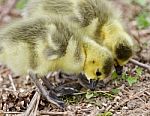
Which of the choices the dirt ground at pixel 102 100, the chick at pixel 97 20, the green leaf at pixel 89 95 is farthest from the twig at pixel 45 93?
the chick at pixel 97 20

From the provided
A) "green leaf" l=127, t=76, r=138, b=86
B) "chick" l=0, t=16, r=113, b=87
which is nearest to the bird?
"chick" l=0, t=16, r=113, b=87

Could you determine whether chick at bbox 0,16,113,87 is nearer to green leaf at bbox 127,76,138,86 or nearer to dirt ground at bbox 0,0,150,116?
dirt ground at bbox 0,0,150,116

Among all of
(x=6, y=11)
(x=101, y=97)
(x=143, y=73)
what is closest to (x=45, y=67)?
(x=101, y=97)

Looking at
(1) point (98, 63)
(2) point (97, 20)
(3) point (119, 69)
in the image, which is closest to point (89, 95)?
(1) point (98, 63)

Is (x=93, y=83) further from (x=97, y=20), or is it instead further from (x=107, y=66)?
(x=97, y=20)

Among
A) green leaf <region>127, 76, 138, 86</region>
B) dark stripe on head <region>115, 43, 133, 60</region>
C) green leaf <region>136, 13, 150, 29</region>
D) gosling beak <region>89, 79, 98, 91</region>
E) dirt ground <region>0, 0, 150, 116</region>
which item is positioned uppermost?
dark stripe on head <region>115, 43, 133, 60</region>

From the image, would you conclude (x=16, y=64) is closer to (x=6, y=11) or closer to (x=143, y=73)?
(x=143, y=73)

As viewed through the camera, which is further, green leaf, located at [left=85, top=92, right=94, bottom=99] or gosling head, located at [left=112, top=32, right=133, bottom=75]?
gosling head, located at [left=112, top=32, right=133, bottom=75]

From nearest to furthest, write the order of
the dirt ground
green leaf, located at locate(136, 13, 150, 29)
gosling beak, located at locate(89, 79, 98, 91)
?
the dirt ground, gosling beak, located at locate(89, 79, 98, 91), green leaf, located at locate(136, 13, 150, 29)
